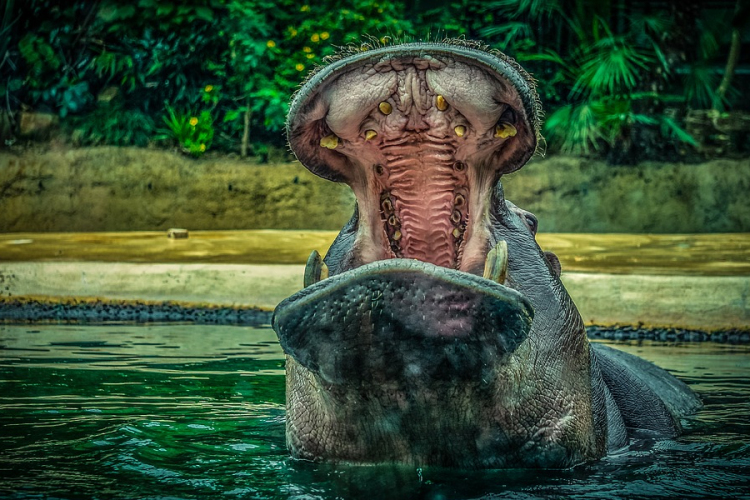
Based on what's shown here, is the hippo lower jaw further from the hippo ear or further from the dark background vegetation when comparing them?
the dark background vegetation

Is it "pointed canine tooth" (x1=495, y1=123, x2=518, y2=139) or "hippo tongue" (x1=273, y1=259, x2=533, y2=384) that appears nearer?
"hippo tongue" (x1=273, y1=259, x2=533, y2=384)

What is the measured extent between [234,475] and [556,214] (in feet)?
33.0

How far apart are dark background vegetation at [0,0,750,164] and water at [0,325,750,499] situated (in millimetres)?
7119

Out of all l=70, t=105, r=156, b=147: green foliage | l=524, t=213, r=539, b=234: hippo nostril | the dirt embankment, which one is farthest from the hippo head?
l=70, t=105, r=156, b=147: green foliage

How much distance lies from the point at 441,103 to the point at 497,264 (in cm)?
45

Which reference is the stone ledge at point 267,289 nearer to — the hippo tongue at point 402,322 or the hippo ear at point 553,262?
the hippo ear at point 553,262

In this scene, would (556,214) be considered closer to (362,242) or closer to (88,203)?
(88,203)

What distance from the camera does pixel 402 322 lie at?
2.45 meters

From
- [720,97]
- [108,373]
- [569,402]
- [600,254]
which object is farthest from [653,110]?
[569,402]

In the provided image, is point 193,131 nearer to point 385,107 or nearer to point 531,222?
point 531,222

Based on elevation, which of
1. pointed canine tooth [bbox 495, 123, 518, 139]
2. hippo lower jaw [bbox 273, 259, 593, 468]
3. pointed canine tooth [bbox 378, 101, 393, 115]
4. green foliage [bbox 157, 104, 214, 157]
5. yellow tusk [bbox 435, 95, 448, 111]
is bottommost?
hippo lower jaw [bbox 273, 259, 593, 468]

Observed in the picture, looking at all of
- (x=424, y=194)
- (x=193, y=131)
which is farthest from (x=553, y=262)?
(x=193, y=131)

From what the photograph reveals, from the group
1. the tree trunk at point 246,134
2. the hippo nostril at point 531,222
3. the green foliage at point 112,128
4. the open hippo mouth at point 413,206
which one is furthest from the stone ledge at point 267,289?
the green foliage at point 112,128

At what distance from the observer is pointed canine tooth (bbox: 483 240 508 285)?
102 inches
